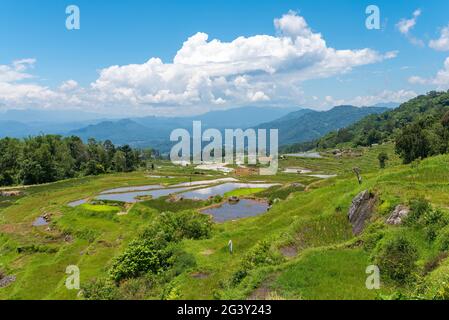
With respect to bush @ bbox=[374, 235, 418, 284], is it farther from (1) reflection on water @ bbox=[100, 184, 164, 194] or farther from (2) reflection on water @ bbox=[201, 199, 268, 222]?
(1) reflection on water @ bbox=[100, 184, 164, 194]

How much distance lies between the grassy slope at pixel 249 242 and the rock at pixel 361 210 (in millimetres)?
632

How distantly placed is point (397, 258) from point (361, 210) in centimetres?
955

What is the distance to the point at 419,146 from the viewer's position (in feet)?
234

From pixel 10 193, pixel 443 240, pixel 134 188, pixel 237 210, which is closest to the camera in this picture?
pixel 443 240

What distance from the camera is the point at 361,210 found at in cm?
2678

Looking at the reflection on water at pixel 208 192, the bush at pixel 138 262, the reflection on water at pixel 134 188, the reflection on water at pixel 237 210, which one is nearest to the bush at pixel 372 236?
the bush at pixel 138 262

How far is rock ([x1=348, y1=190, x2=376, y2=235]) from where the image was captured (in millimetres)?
25491

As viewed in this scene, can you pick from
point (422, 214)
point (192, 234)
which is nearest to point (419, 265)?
point (422, 214)

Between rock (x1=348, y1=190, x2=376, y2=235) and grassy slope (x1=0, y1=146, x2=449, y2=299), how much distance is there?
2.07 feet

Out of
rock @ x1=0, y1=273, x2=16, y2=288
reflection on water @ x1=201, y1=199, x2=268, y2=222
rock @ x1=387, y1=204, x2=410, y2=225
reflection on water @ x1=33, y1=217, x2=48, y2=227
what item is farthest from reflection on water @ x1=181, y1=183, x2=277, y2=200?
rock @ x1=387, y1=204, x2=410, y2=225

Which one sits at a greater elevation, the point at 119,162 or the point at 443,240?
the point at 443,240

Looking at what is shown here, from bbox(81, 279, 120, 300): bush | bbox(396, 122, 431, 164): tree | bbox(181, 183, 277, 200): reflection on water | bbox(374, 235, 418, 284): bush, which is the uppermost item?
bbox(396, 122, 431, 164): tree

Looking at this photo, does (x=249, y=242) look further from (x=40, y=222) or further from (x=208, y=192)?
(x=208, y=192)

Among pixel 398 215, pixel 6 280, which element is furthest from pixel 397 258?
pixel 6 280
